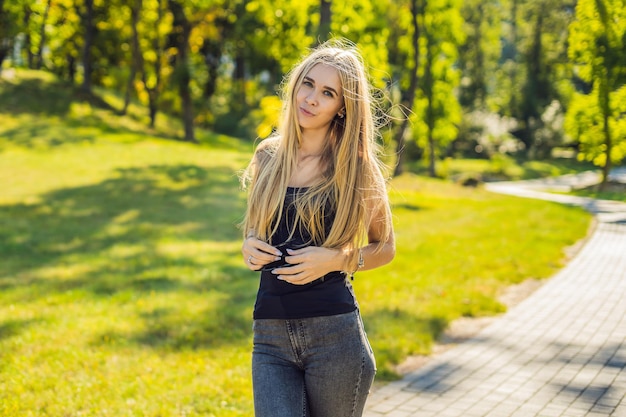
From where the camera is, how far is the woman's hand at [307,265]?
2814 mm

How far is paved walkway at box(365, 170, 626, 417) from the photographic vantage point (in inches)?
213

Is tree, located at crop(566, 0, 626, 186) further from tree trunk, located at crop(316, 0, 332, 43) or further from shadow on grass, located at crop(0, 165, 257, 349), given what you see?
tree trunk, located at crop(316, 0, 332, 43)

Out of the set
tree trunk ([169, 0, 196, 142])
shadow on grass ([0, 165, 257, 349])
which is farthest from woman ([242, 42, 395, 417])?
A: tree trunk ([169, 0, 196, 142])

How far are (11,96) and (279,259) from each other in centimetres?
2882

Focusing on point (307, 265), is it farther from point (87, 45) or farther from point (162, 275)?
point (87, 45)

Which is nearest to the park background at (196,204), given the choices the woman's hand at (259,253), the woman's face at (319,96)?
the woman's face at (319,96)

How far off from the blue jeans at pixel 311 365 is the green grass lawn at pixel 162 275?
3.77 feet

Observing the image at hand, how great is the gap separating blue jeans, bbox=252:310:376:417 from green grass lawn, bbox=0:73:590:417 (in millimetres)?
1149

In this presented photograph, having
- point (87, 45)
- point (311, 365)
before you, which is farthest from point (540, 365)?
point (87, 45)

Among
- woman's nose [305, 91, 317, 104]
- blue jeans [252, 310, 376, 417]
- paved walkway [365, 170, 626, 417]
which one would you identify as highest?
woman's nose [305, 91, 317, 104]

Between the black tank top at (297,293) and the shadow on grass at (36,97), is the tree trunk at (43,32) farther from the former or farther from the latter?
the black tank top at (297,293)

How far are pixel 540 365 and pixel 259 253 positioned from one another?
438cm

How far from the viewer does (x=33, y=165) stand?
20.5 meters

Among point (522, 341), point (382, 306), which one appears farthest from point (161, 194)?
point (522, 341)
